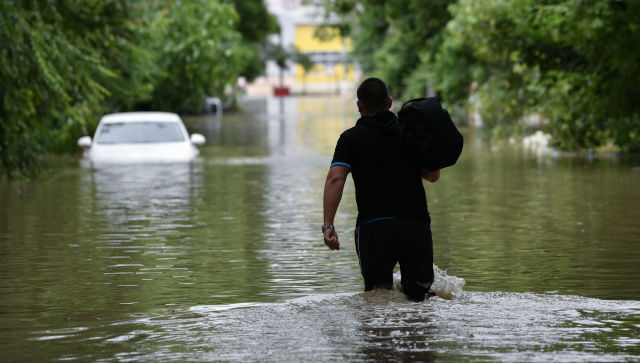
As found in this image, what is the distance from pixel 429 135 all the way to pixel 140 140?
21.4 meters

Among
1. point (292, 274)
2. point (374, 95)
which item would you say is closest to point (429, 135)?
point (374, 95)

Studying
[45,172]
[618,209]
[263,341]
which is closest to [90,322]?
[263,341]

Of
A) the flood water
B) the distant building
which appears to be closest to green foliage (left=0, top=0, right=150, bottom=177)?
the flood water

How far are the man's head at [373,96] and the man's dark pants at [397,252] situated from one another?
2.34 feet

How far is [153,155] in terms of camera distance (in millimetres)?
29453

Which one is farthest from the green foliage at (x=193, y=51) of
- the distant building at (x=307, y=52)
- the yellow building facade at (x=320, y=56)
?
the yellow building facade at (x=320, y=56)

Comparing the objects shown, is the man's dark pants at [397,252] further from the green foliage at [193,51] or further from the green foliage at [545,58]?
the green foliage at [193,51]

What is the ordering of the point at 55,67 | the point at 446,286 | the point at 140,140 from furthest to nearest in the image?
the point at 140,140 → the point at 55,67 → the point at 446,286

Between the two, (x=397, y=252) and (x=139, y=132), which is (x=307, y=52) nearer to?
(x=139, y=132)

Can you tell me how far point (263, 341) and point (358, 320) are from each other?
875mm

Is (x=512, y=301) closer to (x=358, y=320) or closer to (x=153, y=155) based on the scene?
(x=358, y=320)

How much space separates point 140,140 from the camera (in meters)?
29.7

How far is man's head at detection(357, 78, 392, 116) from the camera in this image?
8961 millimetres

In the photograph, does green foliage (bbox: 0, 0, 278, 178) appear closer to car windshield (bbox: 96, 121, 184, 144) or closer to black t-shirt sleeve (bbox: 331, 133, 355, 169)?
car windshield (bbox: 96, 121, 184, 144)
